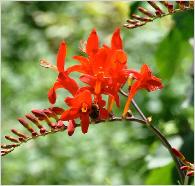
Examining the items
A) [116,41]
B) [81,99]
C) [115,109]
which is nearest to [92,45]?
[116,41]

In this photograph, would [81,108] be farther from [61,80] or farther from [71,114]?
[61,80]

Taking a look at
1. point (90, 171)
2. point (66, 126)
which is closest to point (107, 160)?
point (90, 171)

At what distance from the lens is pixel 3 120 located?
4.58 metres

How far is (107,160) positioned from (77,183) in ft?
1.01

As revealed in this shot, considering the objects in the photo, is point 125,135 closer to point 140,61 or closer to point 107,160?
point 107,160

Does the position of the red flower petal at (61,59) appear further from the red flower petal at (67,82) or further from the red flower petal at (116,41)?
the red flower petal at (116,41)

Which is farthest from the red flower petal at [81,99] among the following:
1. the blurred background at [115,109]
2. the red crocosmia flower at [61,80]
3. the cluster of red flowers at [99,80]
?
the blurred background at [115,109]

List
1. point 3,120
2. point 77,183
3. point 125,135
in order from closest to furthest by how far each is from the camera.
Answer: point 77,183, point 125,135, point 3,120

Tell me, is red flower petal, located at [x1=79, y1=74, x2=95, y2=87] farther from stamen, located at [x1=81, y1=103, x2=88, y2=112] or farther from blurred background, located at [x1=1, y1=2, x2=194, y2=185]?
blurred background, located at [x1=1, y1=2, x2=194, y2=185]

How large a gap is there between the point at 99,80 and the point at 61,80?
145 millimetres

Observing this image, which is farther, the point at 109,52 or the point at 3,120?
the point at 3,120

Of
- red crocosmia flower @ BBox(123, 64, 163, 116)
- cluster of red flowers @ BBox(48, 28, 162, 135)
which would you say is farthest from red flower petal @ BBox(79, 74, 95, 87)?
red crocosmia flower @ BBox(123, 64, 163, 116)

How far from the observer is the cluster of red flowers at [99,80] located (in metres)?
1.62

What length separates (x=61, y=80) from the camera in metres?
1.71
